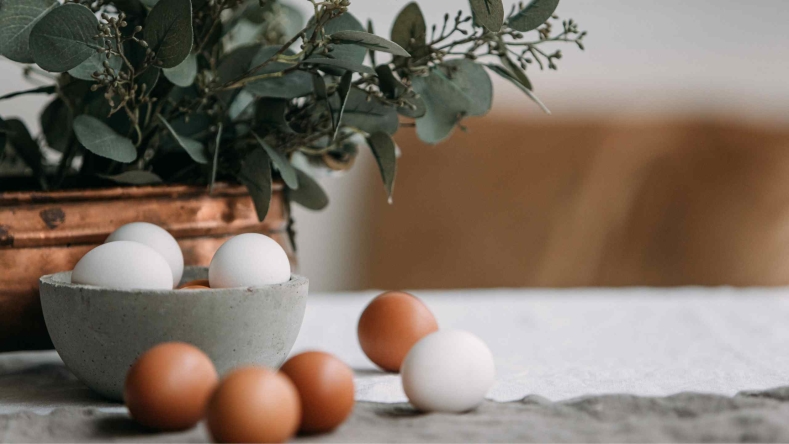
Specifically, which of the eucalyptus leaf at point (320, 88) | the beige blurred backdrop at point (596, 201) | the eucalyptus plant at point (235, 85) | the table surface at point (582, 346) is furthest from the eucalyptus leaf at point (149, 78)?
the beige blurred backdrop at point (596, 201)

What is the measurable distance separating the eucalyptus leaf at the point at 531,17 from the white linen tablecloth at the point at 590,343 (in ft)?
0.87

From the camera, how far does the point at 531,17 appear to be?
21.5 inches

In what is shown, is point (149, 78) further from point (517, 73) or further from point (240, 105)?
point (517, 73)

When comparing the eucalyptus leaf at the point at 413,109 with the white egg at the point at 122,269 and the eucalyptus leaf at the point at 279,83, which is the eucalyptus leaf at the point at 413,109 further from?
the white egg at the point at 122,269

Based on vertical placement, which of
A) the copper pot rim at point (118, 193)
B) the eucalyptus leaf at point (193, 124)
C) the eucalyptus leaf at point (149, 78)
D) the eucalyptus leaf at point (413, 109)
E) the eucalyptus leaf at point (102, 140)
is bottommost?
the copper pot rim at point (118, 193)

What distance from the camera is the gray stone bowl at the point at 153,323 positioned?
1.36ft

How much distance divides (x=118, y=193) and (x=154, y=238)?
0.23 ft

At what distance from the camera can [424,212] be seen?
1812mm

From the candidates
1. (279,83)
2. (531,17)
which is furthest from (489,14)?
(279,83)

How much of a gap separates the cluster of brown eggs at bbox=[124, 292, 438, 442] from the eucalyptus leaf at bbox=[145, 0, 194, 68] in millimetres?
206

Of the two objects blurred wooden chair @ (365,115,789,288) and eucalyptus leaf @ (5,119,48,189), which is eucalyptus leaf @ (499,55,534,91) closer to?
eucalyptus leaf @ (5,119,48,189)

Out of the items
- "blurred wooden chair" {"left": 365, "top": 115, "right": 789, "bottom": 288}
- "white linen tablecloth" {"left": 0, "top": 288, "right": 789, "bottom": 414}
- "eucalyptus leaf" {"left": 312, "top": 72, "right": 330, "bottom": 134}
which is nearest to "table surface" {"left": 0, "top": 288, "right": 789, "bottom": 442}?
"white linen tablecloth" {"left": 0, "top": 288, "right": 789, "bottom": 414}

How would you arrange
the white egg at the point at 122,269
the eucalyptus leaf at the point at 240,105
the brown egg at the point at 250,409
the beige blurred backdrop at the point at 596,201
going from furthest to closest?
the beige blurred backdrop at the point at 596,201 < the eucalyptus leaf at the point at 240,105 < the white egg at the point at 122,269 < the brown egg at the point at 250,409

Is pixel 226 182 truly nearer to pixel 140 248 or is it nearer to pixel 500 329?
pixel 140 248
